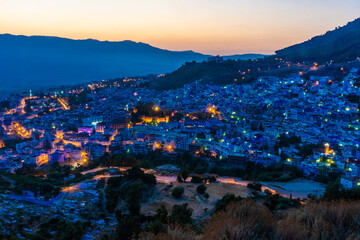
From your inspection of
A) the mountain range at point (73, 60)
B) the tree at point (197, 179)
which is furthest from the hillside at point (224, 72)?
the mountain range at point (73, 60)

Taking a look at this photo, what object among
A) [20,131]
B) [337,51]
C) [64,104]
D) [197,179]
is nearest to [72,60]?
[64,104]

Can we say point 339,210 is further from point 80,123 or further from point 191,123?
point 80,123

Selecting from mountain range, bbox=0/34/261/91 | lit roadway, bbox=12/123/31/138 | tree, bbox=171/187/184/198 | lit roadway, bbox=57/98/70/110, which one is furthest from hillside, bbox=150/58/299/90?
mountain range, bbox=0/34/261/91

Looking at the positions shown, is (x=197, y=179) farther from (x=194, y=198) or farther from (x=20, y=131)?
(x=20, y=131)

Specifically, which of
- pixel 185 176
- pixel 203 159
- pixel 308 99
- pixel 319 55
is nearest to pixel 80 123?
pixel 203 159

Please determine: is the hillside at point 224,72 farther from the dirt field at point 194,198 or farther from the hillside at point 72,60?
the hillside at point 72,60

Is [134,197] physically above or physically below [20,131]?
above

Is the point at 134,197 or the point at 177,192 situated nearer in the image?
the point at 134,197

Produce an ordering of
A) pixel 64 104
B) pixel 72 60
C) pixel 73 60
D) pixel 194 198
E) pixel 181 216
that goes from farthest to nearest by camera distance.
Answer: pixel 73 60 < pixel 72 60 < pixel 64 104 < pixel 194 198 < pixel 181 216
